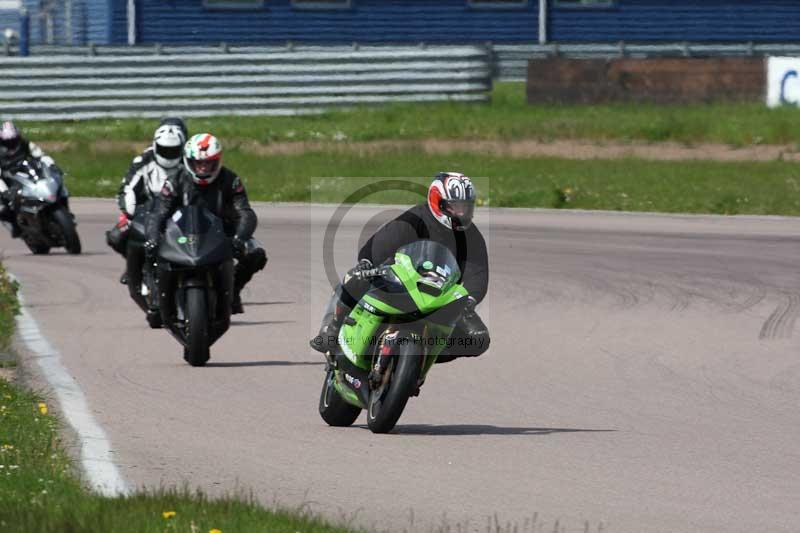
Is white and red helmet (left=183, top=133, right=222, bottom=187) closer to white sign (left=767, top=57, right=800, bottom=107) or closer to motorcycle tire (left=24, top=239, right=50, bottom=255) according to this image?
motorcycle tire (left=24, top=239, right=50, bottom=255)

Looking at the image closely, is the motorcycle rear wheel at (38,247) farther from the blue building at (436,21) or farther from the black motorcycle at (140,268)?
the blue building at (436,21)

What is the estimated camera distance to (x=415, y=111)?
3325 centimetres

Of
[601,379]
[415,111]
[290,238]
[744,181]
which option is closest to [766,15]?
[415,111]

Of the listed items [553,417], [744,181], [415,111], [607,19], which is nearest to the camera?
[553,417]

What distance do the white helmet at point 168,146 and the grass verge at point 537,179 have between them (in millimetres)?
11809

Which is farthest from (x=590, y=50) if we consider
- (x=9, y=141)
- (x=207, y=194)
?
(x=207, y=194)

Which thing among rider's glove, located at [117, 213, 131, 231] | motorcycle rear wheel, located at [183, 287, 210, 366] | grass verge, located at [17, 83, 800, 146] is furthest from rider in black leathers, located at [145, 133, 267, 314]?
grass verge, located at [17, 83, 800, 146]

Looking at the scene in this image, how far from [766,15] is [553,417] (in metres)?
40.2

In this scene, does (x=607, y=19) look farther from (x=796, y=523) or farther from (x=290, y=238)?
(x=796, y=523)

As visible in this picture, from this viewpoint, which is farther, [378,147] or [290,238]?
[378,147]

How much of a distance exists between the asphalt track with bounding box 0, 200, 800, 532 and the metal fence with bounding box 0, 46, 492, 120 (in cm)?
1329

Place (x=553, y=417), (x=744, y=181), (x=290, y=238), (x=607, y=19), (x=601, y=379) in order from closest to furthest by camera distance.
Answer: (x=553, y=417) < (x=601, y=379) < (x=290, y=238) < (x=744, y=181) < (x=607, y=19)

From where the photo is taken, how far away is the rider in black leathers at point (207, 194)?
12.1 m

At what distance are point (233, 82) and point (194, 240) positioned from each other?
21037mm
